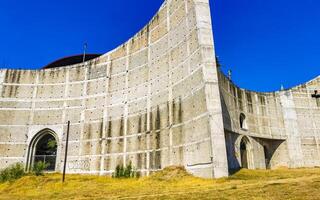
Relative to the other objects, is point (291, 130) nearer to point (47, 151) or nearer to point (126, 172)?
point (126, 172)

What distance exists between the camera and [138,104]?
79.2ft

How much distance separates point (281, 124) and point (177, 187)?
2045 cm

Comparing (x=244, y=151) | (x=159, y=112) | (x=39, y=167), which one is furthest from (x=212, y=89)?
(x=39, y=167)

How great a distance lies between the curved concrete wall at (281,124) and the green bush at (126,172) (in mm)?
10603

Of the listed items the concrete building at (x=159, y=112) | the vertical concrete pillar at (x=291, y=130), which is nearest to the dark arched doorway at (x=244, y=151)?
the concrete building at (x=159, y=112)

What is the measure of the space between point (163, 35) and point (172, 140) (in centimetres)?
983

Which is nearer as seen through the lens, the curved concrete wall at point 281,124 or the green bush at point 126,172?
the green bush at point 126,172

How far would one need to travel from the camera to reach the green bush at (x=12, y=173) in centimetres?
2341

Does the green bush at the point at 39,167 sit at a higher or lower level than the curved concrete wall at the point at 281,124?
lower

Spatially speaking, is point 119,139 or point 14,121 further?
point 14,121

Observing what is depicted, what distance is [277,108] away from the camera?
3017cm

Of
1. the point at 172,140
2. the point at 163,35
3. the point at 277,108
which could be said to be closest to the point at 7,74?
the point at 163,35

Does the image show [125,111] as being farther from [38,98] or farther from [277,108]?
[277,108]

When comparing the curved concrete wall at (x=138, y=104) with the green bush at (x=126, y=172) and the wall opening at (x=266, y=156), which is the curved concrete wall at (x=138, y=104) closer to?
the green bush at (x=126, y=172)
